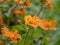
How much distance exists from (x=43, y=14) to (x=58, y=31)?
47cm

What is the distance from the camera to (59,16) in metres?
3.12

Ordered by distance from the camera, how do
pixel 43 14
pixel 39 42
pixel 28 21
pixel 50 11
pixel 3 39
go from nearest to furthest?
pixel 28 21
pixel 3 39
pixel 39 42
pixel 43 14
pixel 50 11

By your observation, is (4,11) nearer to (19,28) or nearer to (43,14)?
(19,28)

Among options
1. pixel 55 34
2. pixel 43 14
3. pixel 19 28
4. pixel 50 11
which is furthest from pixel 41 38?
pixel 50 11

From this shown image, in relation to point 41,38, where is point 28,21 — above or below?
below

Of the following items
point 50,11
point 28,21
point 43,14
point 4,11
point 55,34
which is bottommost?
point 28,21

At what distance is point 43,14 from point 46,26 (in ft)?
3.63

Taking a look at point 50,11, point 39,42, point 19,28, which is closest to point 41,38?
point 39,42

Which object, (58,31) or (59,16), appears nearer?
(58,31)

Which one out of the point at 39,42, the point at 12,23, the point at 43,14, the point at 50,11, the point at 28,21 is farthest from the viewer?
the point at 50,11

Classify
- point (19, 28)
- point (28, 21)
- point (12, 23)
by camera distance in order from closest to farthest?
point (28, 21) < point (19, 28) < point (12, 23)

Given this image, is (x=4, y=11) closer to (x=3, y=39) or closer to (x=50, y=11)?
(x=3, y=39)

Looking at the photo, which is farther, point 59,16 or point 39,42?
point 59,16

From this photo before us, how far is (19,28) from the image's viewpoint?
164cm
